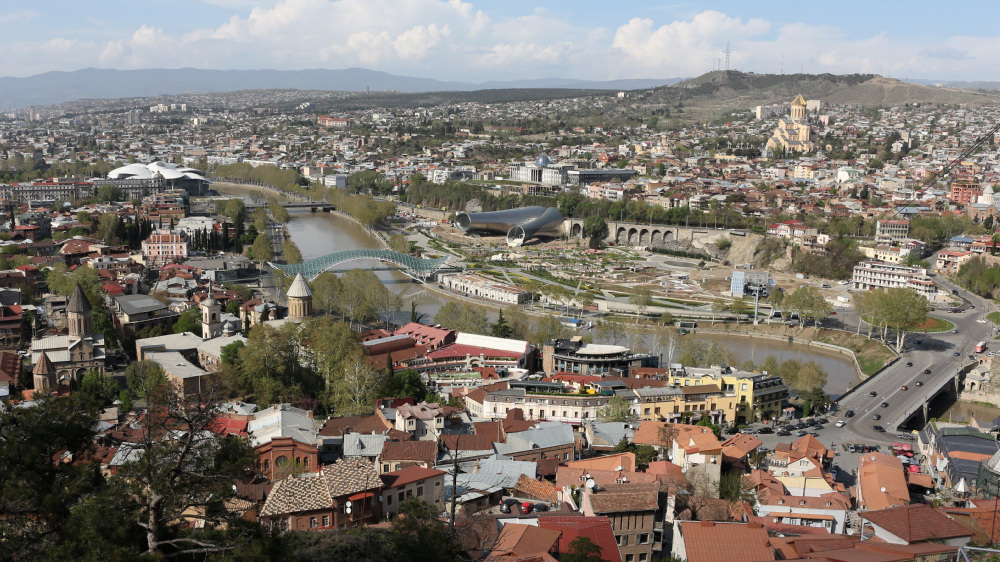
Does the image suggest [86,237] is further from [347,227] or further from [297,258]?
[347,227]

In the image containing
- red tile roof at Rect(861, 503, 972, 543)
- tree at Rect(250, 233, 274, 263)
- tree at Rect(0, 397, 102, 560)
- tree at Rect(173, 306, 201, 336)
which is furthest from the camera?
tree at Rect(250, 233, 274, 263)

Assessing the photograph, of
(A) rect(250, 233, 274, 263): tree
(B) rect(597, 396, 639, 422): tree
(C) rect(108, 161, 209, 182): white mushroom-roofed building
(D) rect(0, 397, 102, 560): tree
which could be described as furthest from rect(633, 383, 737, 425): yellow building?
(C) rect(108, 161, 209, 182): white mushroom-roofed building

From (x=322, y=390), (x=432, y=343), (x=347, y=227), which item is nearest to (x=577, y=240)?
(x=347, y=227)

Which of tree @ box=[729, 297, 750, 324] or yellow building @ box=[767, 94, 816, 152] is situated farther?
yellow building @ box=[767, 94, 816, 152]

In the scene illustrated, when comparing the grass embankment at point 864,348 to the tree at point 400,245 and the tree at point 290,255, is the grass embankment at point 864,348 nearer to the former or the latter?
the tree at point 400,245

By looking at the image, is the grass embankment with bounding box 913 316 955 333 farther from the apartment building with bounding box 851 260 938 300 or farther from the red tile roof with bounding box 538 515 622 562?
the red tile roof with bounding box 538 515 622 562

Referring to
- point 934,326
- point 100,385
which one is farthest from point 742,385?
point 934,326
